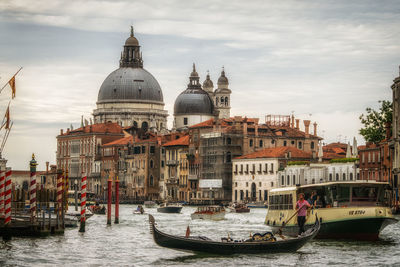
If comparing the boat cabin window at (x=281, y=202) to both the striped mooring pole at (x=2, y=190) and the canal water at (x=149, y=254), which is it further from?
the striped mooring pole at (x=2, y=190)

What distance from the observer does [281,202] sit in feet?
137

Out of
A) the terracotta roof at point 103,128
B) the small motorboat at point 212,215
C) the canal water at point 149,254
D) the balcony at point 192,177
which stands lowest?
the canal water at point 149,254

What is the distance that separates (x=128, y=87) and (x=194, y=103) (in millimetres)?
13661

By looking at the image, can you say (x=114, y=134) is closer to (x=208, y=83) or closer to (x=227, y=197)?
(x=208, y=83)

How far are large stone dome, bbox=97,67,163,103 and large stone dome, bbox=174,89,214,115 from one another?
9338 mm

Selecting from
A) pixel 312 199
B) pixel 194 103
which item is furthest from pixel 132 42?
pixel 312 199

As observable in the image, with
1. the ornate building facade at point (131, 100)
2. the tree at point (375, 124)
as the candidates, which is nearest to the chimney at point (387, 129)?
the tree at point (375, 124)

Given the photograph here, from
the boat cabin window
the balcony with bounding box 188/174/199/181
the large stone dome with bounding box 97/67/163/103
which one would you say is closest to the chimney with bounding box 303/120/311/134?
the balcony with bounding box 188/174/199/181

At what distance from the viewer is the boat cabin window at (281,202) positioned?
133 ft

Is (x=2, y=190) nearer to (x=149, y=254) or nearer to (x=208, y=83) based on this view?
(x=149, y=254)

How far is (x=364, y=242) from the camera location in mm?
37156

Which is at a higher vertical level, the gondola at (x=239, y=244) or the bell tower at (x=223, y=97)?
the bell tower at (x=223, y=97)

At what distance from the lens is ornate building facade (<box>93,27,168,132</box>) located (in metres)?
152

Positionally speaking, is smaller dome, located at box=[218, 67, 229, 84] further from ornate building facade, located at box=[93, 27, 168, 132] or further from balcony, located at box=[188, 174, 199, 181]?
balcony, located at box=[188, 174, 199, 181]
